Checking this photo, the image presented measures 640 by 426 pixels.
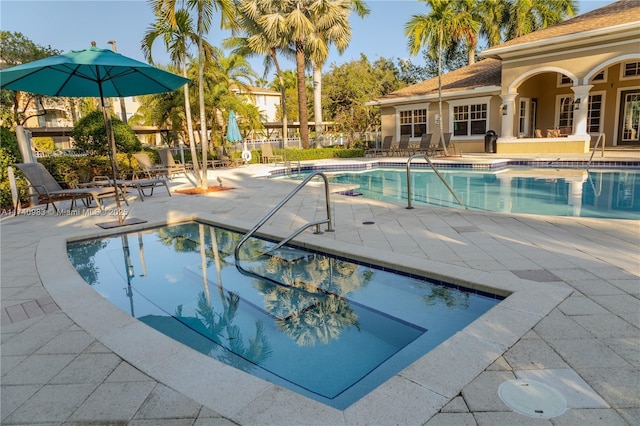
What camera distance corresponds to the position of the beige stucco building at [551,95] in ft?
45.9

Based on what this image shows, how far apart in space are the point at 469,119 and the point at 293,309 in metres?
17.2

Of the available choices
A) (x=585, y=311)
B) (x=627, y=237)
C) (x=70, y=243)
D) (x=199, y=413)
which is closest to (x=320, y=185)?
(x=70, y=243)

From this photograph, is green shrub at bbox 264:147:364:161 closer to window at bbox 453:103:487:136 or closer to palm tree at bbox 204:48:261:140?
palm tree at bbox 204:48:261:140

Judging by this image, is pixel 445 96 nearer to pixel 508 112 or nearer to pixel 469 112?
pixel 469 112

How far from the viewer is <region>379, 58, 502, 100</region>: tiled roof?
18.1 meters

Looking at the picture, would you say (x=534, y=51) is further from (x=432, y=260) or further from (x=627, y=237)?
(x=432, y=260)

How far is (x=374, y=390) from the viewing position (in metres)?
2.09

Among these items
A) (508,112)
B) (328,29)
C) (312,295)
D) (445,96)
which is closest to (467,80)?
(445,96)

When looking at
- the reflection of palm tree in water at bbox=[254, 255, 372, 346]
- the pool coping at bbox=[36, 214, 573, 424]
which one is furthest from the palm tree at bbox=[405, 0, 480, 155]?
the pool coping at bbox=[36, 214, 573, 424]

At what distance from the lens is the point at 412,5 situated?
19.8 m

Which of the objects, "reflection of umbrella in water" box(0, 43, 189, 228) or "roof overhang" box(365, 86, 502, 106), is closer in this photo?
"reflection of umbrella in water" box(0, 43, 189, 228)

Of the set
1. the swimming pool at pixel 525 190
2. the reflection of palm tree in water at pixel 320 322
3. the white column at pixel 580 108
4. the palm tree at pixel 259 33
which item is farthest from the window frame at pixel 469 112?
the reflection of palm tree in water at pixel 320 322

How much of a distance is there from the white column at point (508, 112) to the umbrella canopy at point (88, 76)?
13797 millimetres

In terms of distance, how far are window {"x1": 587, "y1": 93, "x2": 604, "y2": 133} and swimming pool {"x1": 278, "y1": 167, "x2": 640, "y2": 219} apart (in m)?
6.02
